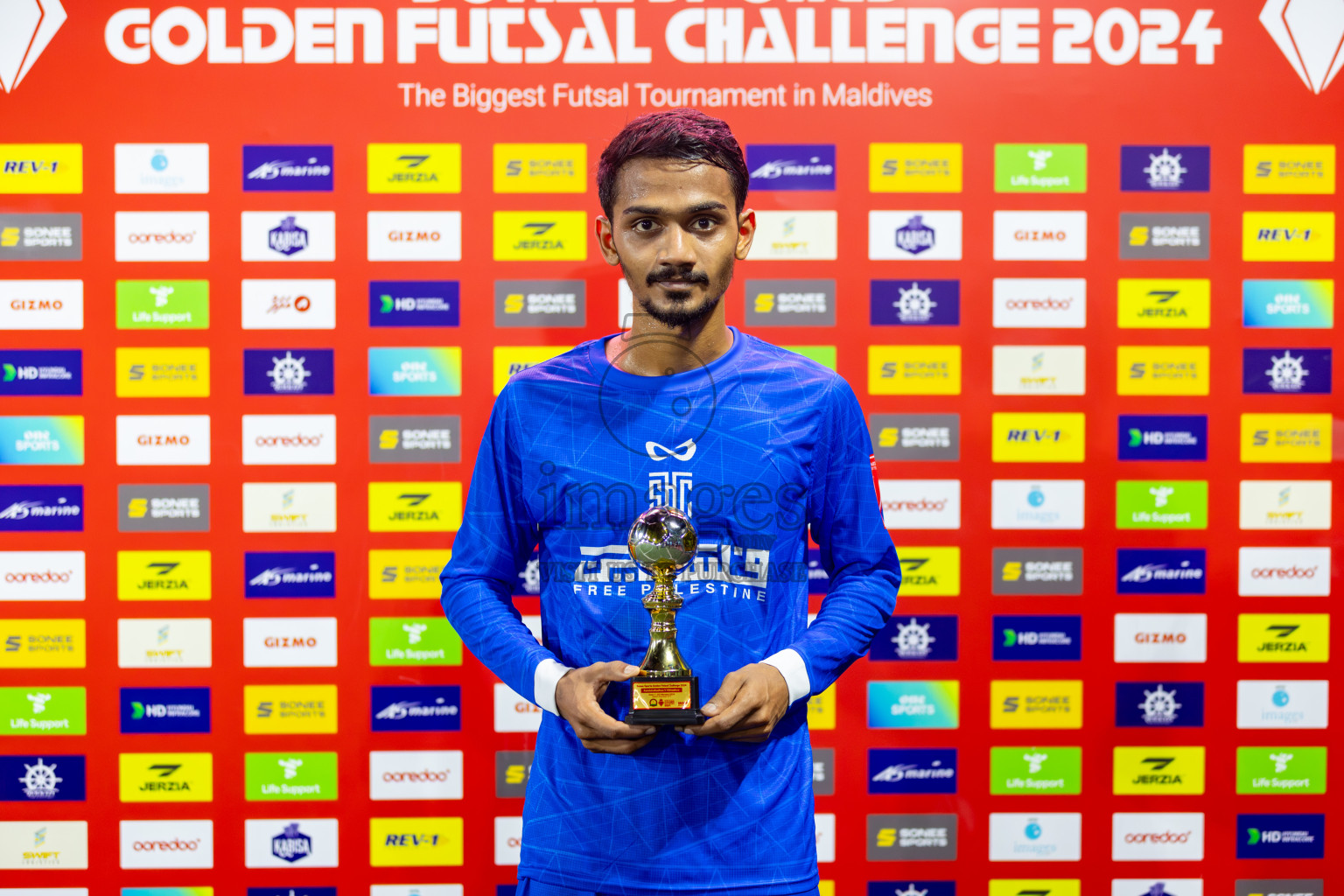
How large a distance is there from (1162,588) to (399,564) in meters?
2.09

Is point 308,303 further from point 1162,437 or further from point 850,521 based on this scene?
point 1162,437

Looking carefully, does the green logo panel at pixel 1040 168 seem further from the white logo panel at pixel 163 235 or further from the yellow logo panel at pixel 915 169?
the white logo panel at pixel 163 235

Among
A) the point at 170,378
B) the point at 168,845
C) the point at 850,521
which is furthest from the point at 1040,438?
the point at 168,845

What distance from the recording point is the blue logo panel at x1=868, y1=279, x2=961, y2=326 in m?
2.35

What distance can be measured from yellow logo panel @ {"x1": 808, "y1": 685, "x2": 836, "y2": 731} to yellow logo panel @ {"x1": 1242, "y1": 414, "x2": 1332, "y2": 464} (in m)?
1.31

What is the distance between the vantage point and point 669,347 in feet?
4.89

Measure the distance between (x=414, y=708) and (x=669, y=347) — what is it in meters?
1.44

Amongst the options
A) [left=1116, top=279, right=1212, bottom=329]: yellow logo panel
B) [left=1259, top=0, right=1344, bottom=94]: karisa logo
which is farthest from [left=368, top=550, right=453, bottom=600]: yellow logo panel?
[left=1259, top=0, right=1344, bottom=94]: karisa logo

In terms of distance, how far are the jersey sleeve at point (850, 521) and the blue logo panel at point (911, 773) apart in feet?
3.55

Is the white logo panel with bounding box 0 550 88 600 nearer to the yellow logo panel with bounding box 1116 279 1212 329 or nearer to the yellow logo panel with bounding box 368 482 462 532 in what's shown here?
the yellow logo panel with bounding box 368 482 462 532

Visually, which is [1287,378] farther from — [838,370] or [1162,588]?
[838,370]

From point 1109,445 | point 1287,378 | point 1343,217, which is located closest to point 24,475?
point 1109,445

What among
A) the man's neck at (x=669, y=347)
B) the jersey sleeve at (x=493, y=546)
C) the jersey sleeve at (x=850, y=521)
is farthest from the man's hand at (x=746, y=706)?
the man's neck at (x=669, y=347)

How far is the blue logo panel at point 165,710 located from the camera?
2.38 metres
